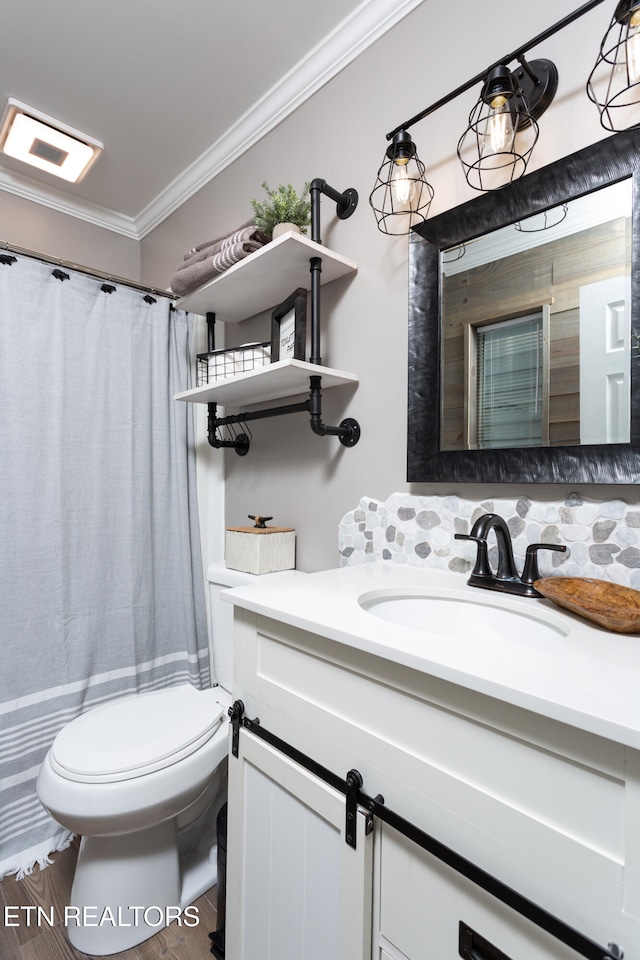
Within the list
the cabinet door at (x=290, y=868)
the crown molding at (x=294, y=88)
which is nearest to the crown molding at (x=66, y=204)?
the crown molding at (x=294, y=88)

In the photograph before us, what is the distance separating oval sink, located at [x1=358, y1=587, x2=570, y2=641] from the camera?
2.90 feet

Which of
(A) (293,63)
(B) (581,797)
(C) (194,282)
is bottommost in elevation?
(B) (581,797)

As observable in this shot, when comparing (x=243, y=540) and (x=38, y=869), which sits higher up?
(x=243, y=540)

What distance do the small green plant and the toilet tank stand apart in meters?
1.04

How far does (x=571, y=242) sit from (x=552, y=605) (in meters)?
0.70

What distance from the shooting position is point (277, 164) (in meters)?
1.67

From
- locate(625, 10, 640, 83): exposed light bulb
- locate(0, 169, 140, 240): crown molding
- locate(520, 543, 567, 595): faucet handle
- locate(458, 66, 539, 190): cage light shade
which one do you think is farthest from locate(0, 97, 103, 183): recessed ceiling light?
locate(520, 543, 567, 595): faucet handle

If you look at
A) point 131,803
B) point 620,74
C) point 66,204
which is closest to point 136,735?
point 131,803

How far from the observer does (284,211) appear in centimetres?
135

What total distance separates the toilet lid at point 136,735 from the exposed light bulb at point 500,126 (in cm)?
152

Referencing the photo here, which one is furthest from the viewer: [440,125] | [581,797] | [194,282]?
[194,282]

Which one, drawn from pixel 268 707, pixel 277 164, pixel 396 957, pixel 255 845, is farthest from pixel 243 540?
pixel 277 164

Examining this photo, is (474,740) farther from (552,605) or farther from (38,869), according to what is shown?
(38,869)

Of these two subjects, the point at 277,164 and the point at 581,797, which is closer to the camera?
the point at 581,797
